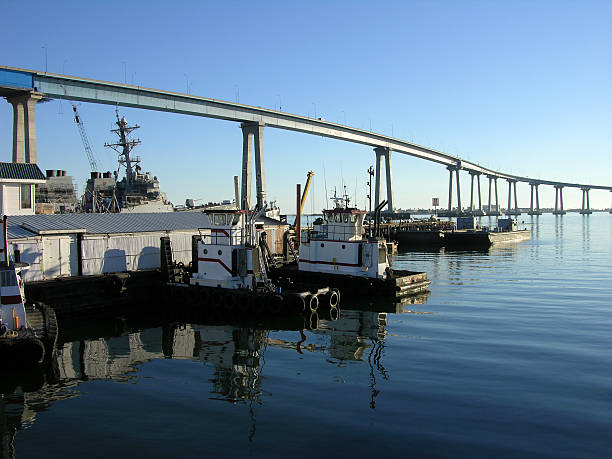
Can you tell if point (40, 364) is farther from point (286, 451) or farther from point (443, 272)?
point (443, 272)

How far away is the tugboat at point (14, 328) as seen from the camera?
17438 millimetres

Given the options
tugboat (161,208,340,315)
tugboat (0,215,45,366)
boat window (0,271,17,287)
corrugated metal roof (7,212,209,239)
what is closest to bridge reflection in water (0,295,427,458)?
tugboat (0,215,45,366)

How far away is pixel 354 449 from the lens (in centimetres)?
1164

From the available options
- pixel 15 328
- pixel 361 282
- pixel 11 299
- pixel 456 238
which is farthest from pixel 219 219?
pixel 456 238

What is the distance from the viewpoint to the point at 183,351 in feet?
68.7

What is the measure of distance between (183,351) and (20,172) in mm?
23651

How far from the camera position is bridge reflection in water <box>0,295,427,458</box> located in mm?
15461

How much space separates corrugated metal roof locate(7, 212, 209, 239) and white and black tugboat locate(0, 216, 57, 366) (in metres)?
9.51

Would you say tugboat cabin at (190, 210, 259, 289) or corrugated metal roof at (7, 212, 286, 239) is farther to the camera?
tugboat cabin at (190, 210, 259, 289)

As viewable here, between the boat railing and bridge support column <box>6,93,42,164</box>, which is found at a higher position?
bridge support column <box>6,93,42,164</box>

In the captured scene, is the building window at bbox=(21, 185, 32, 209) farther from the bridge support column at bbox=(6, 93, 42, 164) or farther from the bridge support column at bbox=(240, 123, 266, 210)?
the bridge support column at bbox=(240, 123, 266, 210)

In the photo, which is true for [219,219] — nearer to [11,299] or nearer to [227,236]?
[227,236]

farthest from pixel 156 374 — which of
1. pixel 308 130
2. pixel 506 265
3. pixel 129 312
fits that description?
pixel 308 130

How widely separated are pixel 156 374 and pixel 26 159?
40.6m
